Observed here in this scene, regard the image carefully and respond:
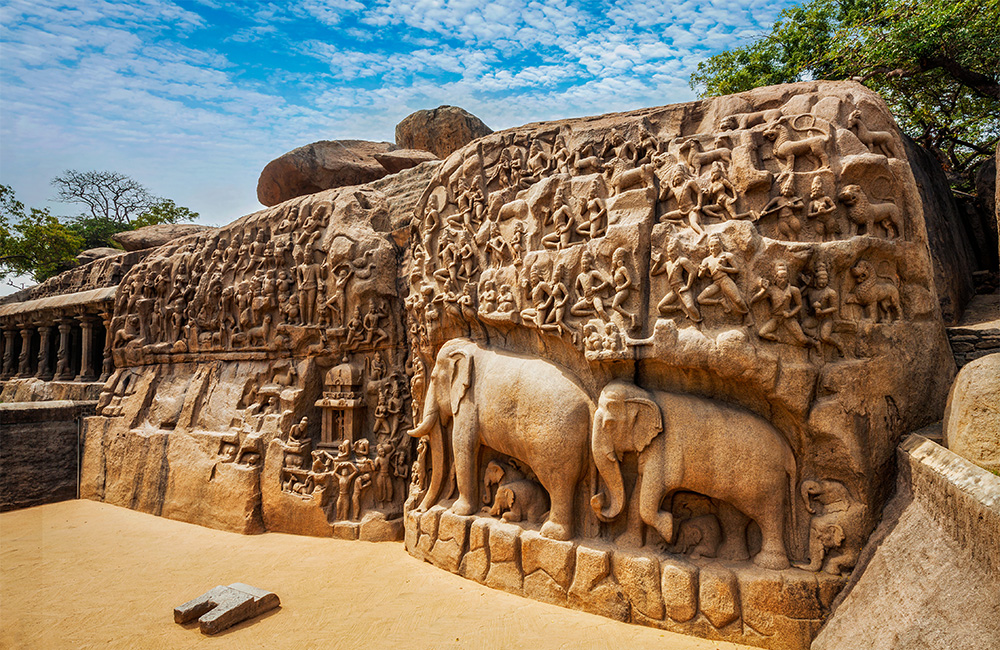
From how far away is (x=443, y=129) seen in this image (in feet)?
49.5

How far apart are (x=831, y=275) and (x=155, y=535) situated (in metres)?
9.77

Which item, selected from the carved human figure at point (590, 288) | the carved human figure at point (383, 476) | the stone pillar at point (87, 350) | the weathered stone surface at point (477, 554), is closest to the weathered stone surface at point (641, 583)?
the weathered stone surface at point (477, 554)

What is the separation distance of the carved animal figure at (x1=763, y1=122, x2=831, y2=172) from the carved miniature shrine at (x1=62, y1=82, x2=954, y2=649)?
20 mm

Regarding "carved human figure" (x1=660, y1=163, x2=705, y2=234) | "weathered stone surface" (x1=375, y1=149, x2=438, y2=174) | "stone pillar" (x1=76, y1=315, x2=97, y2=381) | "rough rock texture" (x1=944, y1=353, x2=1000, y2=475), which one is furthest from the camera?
"stone pillar" (x1=76, y1=315, x2=97, y2=381)

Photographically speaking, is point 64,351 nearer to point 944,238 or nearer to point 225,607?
point 225,607

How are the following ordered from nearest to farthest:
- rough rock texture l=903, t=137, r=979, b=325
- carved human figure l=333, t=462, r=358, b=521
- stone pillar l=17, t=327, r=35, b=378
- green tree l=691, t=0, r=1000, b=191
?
1. rough rock texture l=903, t=137, r=979, b=325
2. carved human figure l=333, t=462, r=358, b=521
3. green tree l=691, t=0, r=1000, b=191
4. stone pillar l=17, t=327, r=35, b=378

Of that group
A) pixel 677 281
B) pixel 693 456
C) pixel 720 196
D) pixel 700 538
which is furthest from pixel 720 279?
pixel 700 538

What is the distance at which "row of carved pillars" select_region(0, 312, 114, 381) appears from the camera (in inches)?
577

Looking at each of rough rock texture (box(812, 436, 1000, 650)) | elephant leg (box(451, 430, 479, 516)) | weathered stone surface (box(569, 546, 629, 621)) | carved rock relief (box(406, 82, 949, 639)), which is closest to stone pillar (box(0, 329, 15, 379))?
elephant leg (box(451, 430, 479, 516))

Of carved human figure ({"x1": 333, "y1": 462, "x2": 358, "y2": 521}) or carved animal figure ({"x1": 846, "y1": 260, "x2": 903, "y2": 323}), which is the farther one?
carved human figure ({"x1": 333, "y1": 462, "x2": 358, "y2": 521})

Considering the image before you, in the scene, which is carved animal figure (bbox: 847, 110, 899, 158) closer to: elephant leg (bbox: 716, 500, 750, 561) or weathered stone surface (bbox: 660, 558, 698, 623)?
elephant leg (bbox: 716, 500, 750, 561)

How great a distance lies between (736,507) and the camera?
16.5 feet

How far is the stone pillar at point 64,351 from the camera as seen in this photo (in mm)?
15055

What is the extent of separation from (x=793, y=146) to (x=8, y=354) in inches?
834
